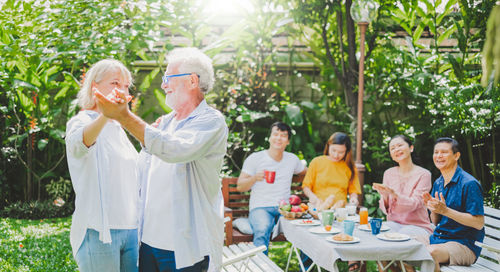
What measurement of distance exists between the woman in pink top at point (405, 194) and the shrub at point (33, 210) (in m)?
5.32

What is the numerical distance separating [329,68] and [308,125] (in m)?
1.04

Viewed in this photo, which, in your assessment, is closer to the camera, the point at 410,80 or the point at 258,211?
the point at 258,211

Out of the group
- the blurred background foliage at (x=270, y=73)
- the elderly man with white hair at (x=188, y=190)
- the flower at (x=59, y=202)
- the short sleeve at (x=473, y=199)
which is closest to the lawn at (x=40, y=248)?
the flower at (x=59, y=202)

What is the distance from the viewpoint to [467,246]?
397cm

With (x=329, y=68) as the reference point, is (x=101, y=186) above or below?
below

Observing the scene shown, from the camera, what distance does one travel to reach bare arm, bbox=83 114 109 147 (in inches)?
86.4

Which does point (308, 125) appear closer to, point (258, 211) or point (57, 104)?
point (258, 211)

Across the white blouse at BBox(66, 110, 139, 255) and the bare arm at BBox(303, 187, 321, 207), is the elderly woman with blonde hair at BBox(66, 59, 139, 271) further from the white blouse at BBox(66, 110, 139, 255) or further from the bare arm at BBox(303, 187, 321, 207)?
the bare arm at BBox(303, 187, 321, 207)

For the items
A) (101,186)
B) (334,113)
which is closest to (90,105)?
(101,186)

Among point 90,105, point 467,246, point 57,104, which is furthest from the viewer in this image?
point 57,104

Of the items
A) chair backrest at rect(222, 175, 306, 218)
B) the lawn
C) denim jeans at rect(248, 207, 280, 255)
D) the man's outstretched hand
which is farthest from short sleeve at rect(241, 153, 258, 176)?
the man's outstretched hand

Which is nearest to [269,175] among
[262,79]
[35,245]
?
[35,245]

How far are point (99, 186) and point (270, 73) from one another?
6.70 m

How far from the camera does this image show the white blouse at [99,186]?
2.32 metres
